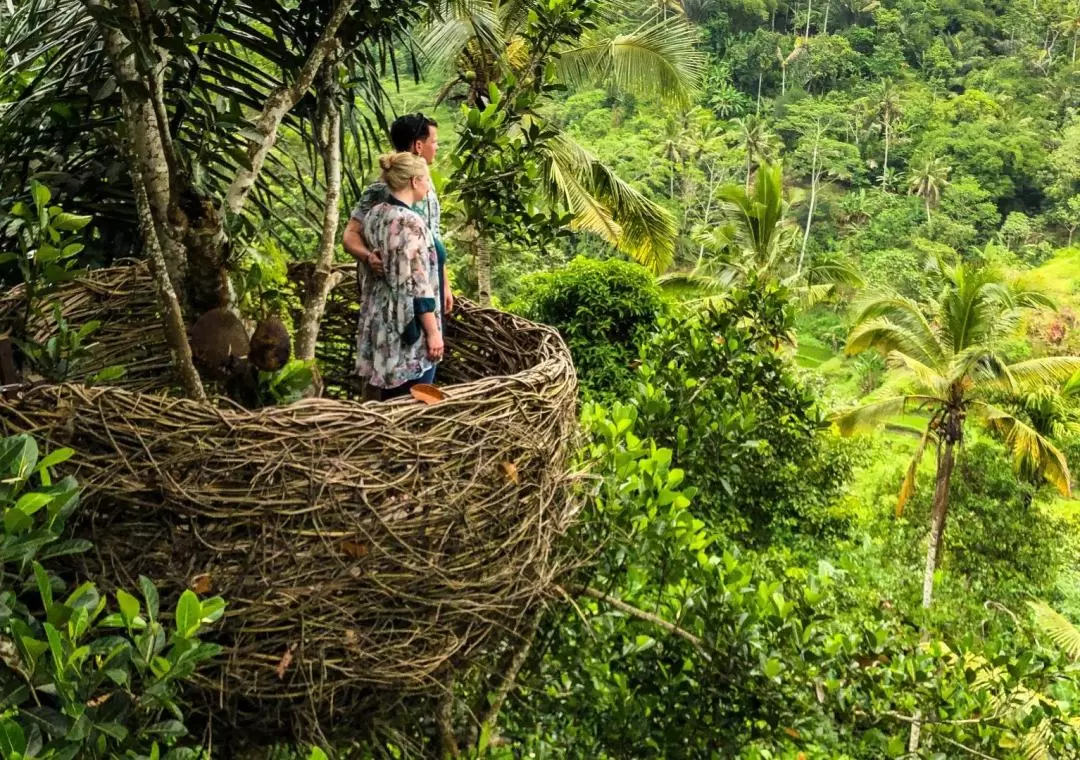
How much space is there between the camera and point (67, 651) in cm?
172

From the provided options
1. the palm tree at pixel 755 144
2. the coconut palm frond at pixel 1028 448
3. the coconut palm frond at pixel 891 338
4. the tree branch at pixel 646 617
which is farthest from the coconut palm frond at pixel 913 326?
the palm tree at pixel 755 144

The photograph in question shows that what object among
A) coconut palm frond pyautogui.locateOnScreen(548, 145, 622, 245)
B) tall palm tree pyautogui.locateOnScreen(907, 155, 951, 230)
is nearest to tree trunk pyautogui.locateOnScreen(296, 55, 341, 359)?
coconut palm frond pyautogui.locateOnScreen(548, 145, 622, 245)

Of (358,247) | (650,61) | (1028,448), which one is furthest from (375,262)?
(1028,448)

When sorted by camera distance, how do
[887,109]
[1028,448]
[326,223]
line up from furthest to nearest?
[887,109], [1028,448], [326,223]

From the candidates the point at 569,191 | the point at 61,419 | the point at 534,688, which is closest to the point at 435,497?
the point at 61,419

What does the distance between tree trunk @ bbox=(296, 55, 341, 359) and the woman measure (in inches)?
7.8

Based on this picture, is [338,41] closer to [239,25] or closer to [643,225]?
[239,25]

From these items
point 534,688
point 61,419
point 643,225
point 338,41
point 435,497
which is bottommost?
point 643,225

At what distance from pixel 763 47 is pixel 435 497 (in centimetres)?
6166

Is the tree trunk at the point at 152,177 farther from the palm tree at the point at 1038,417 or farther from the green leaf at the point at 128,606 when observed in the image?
the palm tree at the point at 1038,417

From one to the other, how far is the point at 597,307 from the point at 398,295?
35.4ft

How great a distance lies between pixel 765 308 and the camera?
469 centimetres

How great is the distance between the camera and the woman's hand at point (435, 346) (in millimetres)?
3412

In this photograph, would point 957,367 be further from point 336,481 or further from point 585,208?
point 336,481
